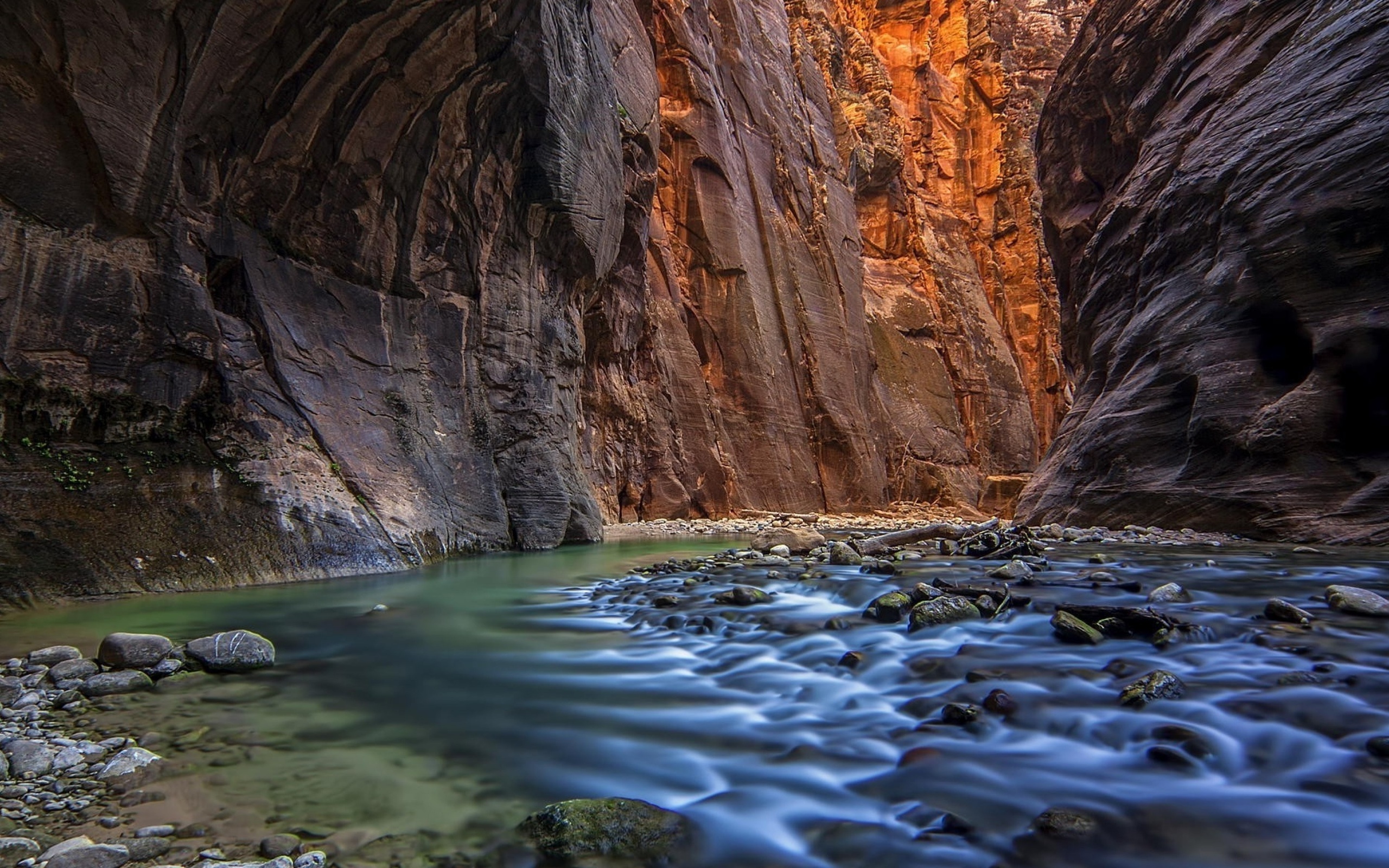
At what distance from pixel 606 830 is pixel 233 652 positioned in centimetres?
290

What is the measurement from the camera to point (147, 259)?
7.09 m

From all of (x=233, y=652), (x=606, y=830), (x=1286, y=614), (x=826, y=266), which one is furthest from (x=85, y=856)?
(x=826, y=266)

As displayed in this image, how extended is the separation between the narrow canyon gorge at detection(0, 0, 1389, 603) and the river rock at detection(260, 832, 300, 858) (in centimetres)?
543

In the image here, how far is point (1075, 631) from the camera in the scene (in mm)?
3479

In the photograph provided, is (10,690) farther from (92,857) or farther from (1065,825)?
(1065,825)

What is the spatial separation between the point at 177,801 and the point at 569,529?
10844 millimetres

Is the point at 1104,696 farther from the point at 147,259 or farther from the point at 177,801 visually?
the point at 147,259

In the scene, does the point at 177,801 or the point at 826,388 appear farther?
the point at 826,388

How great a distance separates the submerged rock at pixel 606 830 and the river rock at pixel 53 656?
3213 millimetres

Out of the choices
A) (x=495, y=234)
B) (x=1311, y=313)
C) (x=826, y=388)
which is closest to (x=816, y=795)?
(x=1311, y=313)

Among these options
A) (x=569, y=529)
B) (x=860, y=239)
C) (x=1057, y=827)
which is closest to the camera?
(x=1057, y=827)

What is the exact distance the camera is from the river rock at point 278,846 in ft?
6.27

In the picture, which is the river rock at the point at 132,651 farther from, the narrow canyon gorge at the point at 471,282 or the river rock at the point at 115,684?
the narrow canyon gorge at the point at 471,282

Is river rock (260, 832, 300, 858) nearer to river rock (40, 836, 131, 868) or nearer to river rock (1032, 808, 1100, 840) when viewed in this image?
river rock (40, 836, 131, 868)
